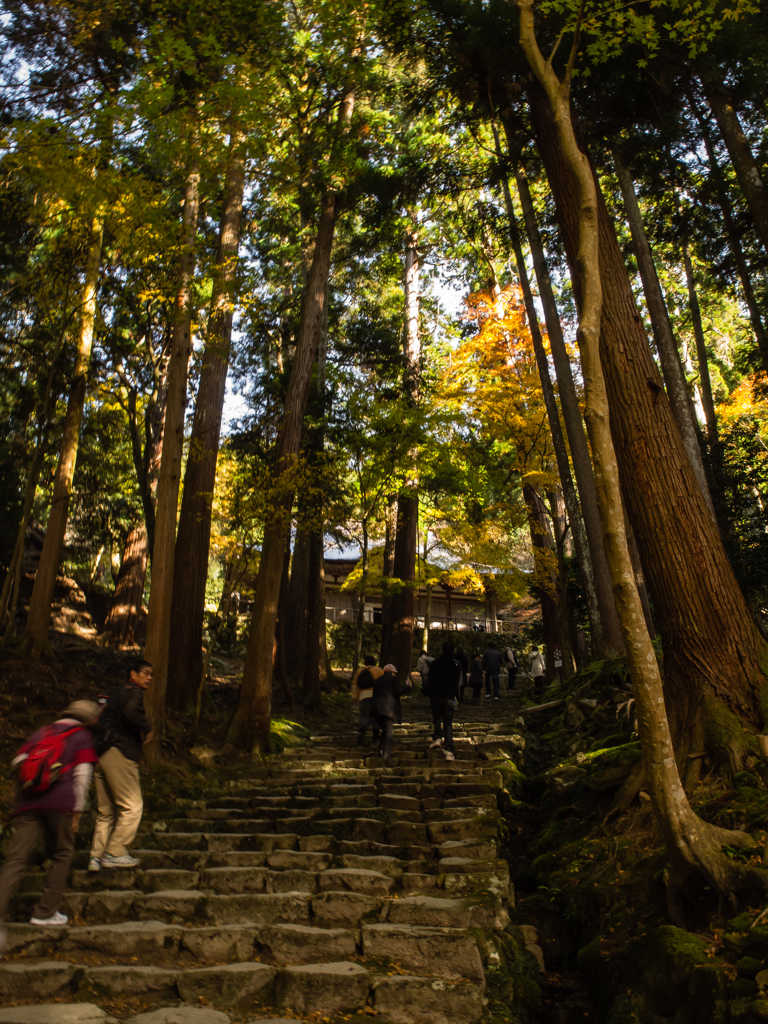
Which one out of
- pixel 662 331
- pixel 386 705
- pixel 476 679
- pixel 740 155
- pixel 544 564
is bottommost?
pixel 386 705

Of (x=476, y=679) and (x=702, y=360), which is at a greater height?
(x=702, y=360)

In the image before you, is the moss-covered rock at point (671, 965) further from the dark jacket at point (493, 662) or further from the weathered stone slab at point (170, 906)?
the dark jacket at point (493, 662)

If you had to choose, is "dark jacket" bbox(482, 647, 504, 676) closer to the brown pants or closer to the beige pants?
the beige pants

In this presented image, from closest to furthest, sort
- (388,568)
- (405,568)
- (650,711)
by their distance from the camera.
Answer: (650,711)
(405,568)
(388,568)

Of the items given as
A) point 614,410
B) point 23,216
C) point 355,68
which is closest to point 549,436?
point 355,68

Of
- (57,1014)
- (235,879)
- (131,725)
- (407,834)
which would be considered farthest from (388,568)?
(57,1014)

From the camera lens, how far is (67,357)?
12.8 meters

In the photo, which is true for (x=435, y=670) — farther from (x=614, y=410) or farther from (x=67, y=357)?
(x=67, y=357)

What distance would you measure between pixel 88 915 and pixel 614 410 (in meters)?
5.91

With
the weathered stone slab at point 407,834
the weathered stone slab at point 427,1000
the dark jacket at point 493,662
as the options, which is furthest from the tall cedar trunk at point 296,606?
the weathered stone slab at point 427,1000

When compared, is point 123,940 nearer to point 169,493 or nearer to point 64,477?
point 169,493

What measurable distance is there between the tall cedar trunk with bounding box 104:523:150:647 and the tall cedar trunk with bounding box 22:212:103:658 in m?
6.04

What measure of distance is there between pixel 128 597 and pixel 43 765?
13709 millimetres

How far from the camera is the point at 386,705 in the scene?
898 centimetres
